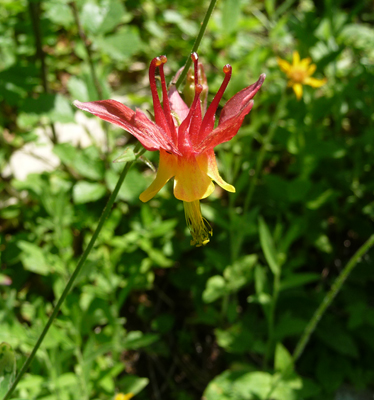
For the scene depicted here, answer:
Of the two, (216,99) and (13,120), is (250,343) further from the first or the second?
(13,120)

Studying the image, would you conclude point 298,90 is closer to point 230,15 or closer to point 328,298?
point 230,15

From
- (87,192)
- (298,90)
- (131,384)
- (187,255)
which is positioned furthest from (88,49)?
(131,384)

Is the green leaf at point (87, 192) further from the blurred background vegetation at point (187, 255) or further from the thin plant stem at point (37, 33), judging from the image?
the thin plant stem at point (37, 33)

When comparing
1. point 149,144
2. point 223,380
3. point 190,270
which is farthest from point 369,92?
point 149,144

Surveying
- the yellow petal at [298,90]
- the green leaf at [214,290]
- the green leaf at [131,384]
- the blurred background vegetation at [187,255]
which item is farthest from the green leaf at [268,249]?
→ the yellow petal at [298,90]

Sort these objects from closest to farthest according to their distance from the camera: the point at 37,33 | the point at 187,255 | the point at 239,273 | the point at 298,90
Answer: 1. the point at 239,273
2. the point at 37,33
3. the point at 298,90
4. the point at 187,255

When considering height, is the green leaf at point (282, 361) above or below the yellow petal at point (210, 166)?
below

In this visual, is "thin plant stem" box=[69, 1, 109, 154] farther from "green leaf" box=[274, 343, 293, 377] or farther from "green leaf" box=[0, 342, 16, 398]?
"green leaf" box=[274, 343, 293, 377]
